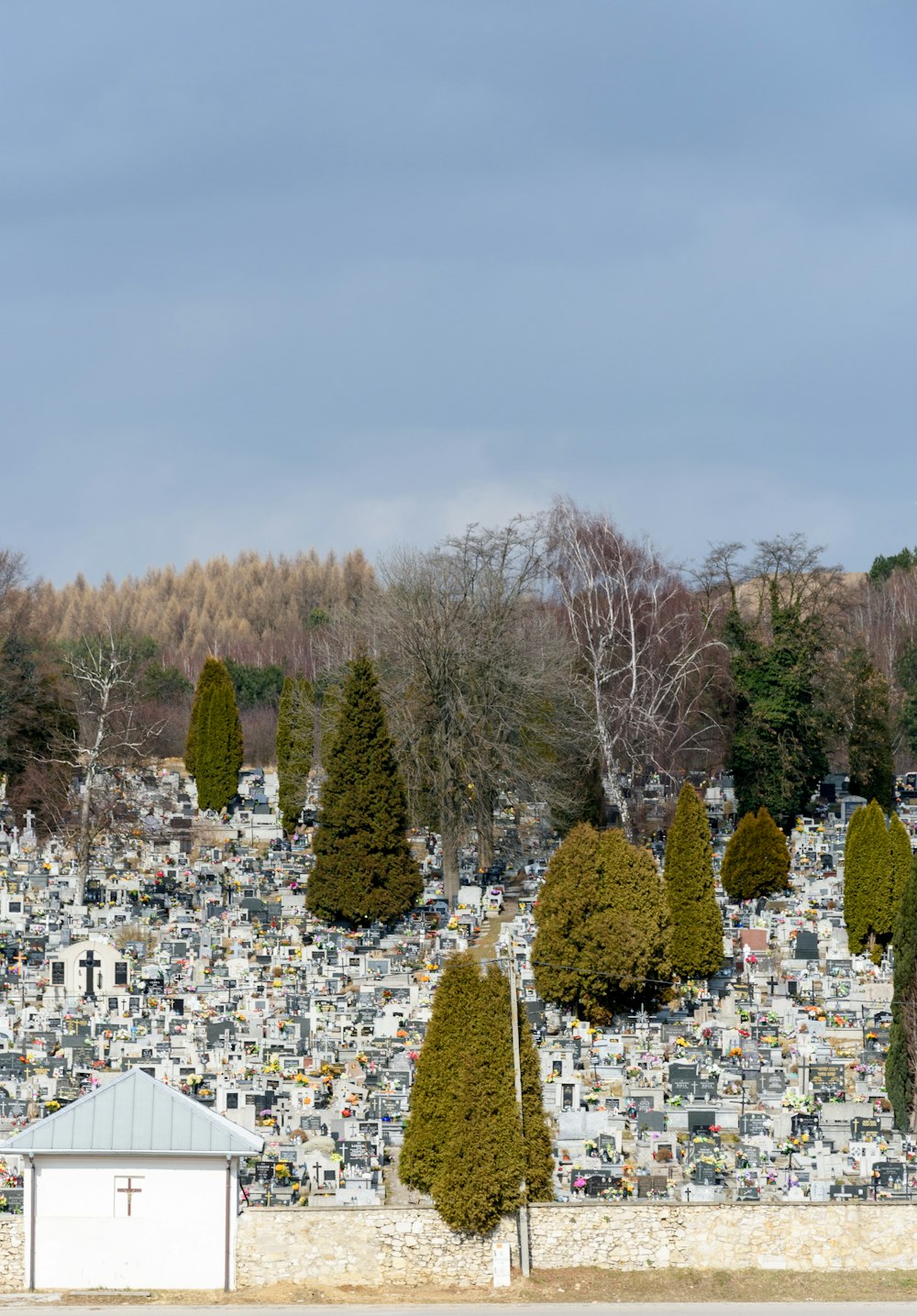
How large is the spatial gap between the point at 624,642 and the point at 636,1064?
20513 mm

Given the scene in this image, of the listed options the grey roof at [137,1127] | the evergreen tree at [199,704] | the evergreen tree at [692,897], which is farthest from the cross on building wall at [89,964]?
the evergreen tree at [199,704]

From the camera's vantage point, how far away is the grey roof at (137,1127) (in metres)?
22.2

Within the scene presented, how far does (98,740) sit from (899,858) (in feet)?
56.9

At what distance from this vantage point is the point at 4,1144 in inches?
869

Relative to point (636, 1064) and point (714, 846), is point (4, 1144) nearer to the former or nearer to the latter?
point (636, 1064)

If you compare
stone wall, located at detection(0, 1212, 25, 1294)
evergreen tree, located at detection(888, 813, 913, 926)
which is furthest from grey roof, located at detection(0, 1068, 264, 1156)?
evergreen tree, located at detection(888, 813, 913, 926)

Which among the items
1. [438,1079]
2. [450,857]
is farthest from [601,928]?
[438,1079]

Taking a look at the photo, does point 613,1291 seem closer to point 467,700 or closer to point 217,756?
point 467,700

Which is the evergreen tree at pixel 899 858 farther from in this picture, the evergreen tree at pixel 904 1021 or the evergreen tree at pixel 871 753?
the evergreen tree at pixel 871 753

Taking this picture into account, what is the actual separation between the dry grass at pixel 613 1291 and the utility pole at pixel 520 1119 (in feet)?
0.81

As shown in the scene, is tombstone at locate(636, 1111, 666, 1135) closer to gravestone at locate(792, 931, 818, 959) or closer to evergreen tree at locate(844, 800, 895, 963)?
gravestone at locate(792, 931, 818, 959)

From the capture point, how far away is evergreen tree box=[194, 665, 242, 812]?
169ft

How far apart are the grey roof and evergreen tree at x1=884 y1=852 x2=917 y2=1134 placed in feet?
→ 34.1

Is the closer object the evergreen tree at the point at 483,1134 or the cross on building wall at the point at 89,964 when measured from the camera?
the evergreen tree at the point at 483,1134
